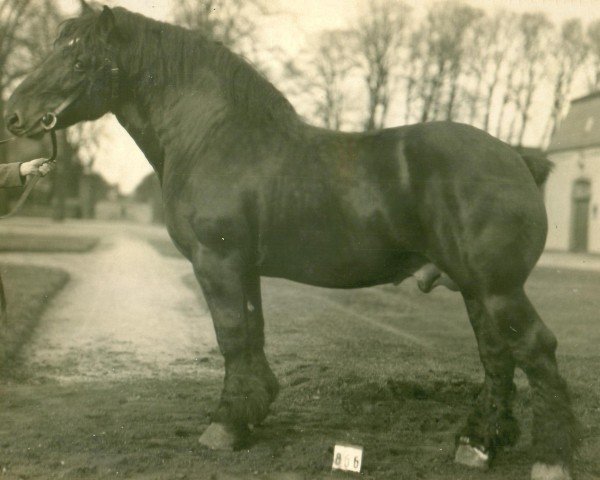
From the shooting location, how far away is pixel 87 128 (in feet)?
16.5

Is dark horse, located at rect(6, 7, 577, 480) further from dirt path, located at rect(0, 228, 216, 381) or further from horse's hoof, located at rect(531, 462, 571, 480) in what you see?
dirt path, located at rect(0, 228, 216, 381)

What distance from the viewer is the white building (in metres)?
5.25

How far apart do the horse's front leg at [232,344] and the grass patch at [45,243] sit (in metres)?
3.66

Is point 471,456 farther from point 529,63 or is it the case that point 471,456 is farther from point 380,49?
point 529,63

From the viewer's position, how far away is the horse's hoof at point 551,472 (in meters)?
2.99

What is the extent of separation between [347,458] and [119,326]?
297cm

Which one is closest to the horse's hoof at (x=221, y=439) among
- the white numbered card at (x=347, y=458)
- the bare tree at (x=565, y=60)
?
the white numbered card at (x=347, y=458)

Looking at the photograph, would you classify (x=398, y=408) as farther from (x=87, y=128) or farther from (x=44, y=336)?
(x=87, y=128)

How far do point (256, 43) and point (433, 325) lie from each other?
347cm

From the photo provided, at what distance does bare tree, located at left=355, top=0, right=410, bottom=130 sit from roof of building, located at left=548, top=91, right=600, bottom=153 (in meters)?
1.65

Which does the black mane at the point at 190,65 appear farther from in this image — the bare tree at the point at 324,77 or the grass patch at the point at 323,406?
the grass patch at the point at 323,406

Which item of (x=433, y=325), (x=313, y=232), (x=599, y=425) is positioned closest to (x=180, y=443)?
(x=313, y=232)

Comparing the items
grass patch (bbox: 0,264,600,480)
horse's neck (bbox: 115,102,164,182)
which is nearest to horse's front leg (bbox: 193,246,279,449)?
Result: grass patch (bbox: 0,264,600,480)

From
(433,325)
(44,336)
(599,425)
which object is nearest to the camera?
(599,425)
